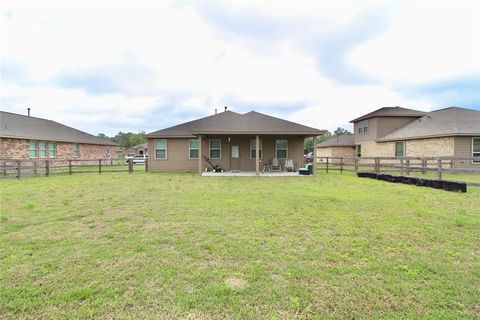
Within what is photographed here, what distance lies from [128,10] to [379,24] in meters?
11.0

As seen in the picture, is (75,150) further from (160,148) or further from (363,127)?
(363,127)

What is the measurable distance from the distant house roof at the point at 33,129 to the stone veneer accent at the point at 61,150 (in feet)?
1.52

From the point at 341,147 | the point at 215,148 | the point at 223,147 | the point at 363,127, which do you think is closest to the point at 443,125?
the point at 363,127

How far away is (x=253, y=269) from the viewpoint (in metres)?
2.76

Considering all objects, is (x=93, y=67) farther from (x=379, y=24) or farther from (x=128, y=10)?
(x=379, y=24)

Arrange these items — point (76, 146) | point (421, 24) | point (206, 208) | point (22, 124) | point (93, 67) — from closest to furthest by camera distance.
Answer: point (206, 208), point (421, 24), point (93, 67), point (22, 124), point (76, 146)

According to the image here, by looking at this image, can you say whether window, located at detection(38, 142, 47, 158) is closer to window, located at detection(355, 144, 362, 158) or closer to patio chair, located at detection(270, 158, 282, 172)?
patio chair, located at detection(270, 158, 282, 172)

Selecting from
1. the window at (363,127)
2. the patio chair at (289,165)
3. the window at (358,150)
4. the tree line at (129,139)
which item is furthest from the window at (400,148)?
the tree line at (129,139)

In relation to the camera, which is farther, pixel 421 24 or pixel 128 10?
pixel 421 24

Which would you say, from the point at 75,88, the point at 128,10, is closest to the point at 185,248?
the point at 128,10

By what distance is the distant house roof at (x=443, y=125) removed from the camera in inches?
622

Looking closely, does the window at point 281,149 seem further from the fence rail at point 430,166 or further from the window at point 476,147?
the window at point 476,147

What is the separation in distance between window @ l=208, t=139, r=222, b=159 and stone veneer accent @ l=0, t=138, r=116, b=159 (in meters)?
13.6

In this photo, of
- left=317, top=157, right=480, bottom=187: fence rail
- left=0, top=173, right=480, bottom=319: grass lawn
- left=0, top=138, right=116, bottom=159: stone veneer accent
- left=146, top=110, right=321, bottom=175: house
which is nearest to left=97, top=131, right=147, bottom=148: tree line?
left=0, top=138, right=116, bottom=159: stone veneer accent
